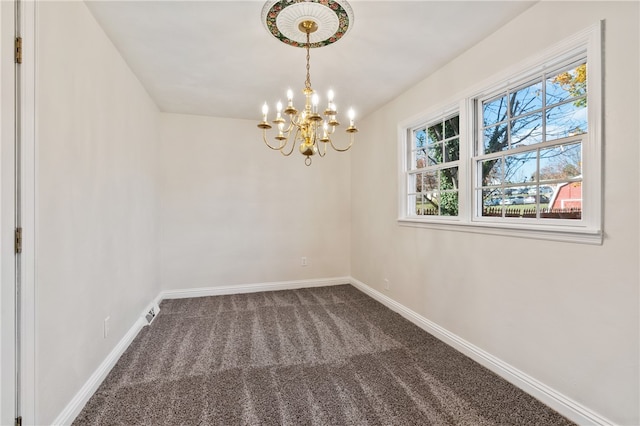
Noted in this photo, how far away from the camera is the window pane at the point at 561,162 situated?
A: 1.80 metres

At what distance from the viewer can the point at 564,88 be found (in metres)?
1.88

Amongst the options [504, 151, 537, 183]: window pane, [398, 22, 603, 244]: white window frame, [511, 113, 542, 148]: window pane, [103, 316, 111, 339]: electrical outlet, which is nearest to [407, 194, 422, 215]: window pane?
[398, 22, 603, 244]: white window frame

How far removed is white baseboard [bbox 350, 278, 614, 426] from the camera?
165 cm

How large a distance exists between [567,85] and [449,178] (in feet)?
3.79

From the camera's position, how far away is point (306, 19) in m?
1.96

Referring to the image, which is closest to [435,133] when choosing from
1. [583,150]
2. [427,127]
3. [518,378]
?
[427,127]

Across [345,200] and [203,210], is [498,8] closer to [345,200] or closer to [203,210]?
[345,200]

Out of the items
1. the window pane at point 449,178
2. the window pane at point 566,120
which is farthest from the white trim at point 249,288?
the window pane at point 566,120

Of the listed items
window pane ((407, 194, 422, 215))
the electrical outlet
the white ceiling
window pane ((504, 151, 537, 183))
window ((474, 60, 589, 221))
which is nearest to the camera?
window ((474, 60, 589, 221))

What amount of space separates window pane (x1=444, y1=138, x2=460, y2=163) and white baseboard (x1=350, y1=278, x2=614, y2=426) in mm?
1602
